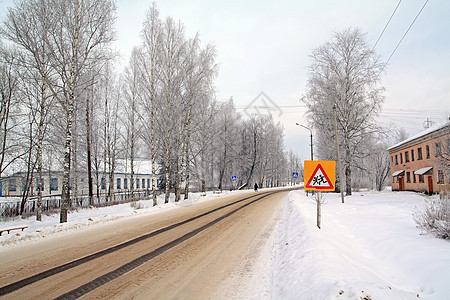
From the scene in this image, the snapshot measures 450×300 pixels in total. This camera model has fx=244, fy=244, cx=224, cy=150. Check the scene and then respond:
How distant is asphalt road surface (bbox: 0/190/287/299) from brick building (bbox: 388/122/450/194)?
20920 millimetres

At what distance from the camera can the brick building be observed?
2255 cm

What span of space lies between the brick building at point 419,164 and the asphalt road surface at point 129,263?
20.9 m

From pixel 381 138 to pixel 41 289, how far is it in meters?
25.4

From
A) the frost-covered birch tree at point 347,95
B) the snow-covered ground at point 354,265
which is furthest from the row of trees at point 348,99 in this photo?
the snow-covered ground at point 354,265

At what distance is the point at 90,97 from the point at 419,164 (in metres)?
34.7

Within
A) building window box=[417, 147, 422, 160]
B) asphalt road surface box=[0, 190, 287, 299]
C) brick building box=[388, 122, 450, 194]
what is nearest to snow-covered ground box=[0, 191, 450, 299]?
asphalt road surface box=[0, 190, 287, 299]

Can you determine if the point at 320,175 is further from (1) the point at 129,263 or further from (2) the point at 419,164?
(2) the point at 419,164

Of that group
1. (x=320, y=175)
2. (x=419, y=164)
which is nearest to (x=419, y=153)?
(x=419, y=164)

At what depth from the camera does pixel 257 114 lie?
47656 millimetres

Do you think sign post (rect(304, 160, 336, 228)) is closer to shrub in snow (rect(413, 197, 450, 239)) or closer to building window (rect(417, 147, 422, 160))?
shrub in snow (rect(413, 197, 450, 239))

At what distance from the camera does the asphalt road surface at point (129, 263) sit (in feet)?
13.1

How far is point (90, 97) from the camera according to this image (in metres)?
23.0

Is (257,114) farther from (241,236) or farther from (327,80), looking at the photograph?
(241,236)

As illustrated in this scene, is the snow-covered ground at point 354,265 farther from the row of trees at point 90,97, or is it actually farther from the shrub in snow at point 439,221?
the row of trees at point 90,97
